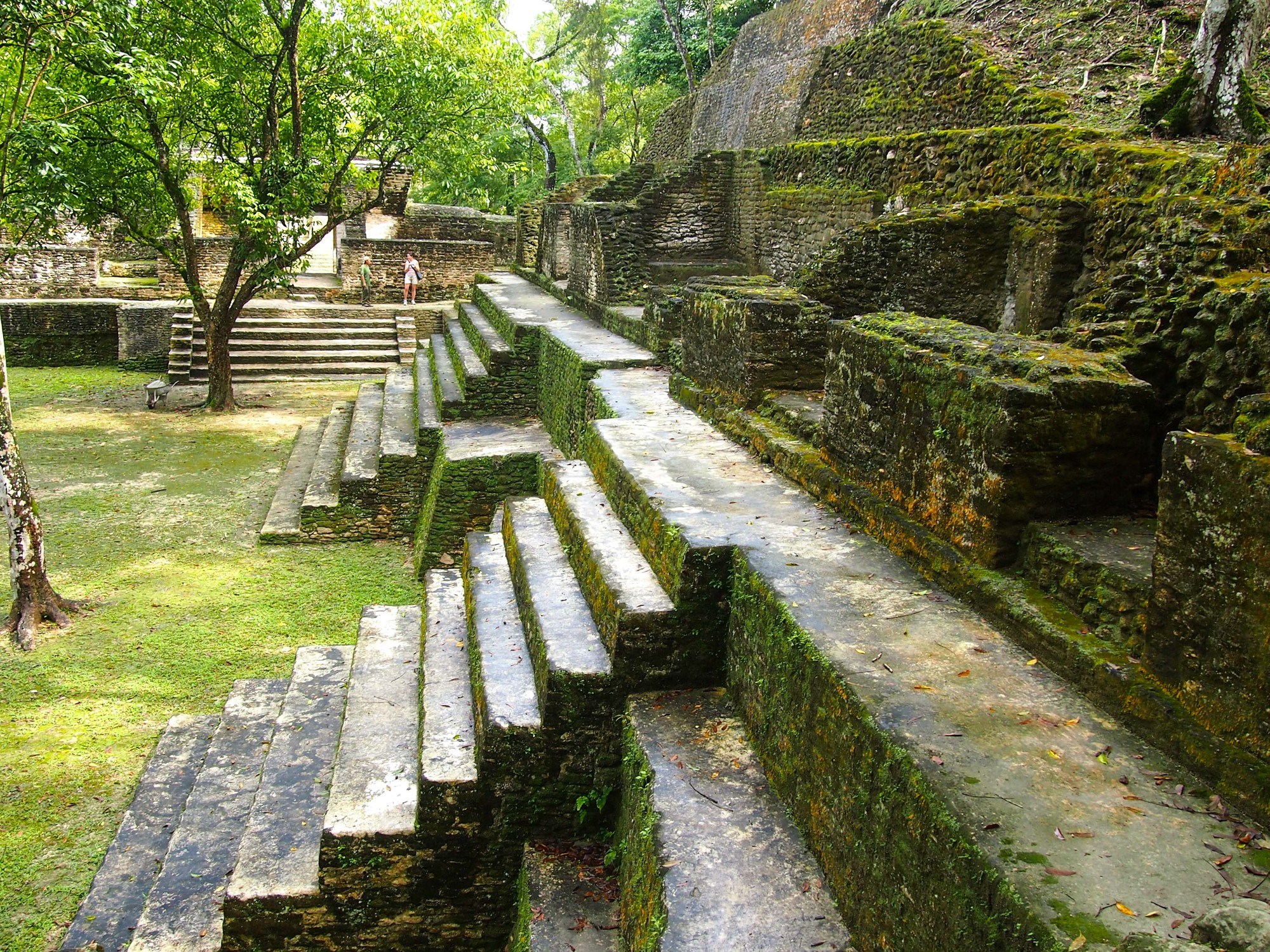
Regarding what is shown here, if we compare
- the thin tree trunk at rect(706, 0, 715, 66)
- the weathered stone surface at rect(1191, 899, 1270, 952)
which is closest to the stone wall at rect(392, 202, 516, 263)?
the thin tree trunk at rect(706, 0, 715, 66)

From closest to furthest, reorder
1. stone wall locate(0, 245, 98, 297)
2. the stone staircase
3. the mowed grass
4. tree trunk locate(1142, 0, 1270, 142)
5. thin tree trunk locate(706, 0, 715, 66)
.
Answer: the mowed grass < tree trunk locate(1142, 0, 1270, 142) < the stone staircase < stone wall locate(0, 245, 98, 297) < thin tree trunk locate(706, 0, 715, 66)

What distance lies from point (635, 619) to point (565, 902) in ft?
3.42

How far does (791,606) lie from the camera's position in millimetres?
3203

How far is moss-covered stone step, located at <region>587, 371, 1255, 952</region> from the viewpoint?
77.8 inches

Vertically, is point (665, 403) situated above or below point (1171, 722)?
above

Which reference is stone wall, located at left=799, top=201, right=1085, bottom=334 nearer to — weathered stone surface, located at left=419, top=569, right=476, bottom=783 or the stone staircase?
weathered stone surface, located at left=419, top=569, right=476, bottom=783

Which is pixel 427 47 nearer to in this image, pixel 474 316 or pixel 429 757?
pixel 474 316

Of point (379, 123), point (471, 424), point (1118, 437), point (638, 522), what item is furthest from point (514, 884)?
point (379, 123)

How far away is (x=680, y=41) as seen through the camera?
2236 centimetres

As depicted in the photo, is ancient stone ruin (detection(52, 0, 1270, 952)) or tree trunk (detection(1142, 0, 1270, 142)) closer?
ancient stone ruin (detection(52, 0, 1270, 952))

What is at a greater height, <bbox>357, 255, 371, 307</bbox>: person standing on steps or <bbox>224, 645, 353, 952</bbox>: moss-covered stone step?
<bbox>357, 255, 371, 307</bbox>: person standing on steps

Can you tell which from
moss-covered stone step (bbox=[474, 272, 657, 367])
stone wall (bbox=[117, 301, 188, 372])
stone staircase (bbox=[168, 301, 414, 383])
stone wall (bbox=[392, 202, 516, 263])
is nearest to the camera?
Answer: moss-covered stone step (bbox=[474, 272, 657, 367])

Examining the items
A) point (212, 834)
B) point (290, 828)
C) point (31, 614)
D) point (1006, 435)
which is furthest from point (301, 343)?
point (1006, 435)

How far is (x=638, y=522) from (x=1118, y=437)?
6.65ft
